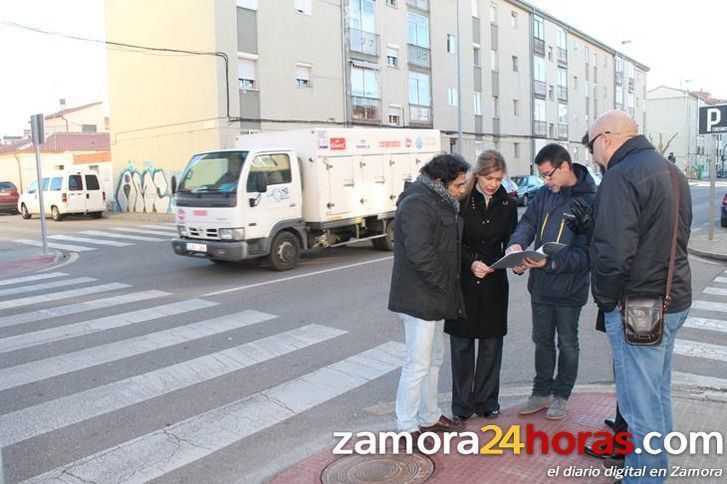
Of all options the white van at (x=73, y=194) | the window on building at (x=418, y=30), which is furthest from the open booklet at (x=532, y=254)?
the window on building at (x=418, y=30)

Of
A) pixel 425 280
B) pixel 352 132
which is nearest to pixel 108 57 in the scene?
pixel 352 132

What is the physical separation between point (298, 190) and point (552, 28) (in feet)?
140

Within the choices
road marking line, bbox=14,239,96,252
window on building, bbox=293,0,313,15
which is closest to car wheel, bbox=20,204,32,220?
road marking line, bbox=14,239,96,252

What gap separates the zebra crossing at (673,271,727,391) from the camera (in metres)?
5.17

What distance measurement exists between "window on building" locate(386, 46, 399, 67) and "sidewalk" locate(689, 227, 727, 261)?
19.0 m

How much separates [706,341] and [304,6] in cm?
2358

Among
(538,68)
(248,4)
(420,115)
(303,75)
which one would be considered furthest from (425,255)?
(538,68)

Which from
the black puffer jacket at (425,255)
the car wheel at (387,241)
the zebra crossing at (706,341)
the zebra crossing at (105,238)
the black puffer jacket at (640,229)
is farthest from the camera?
the zebra crossing at (105,238)

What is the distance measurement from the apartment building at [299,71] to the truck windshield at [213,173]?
42.5 feet

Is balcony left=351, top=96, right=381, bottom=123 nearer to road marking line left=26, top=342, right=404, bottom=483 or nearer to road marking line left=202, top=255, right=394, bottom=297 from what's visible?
road marking line left=202, top=255, right=394, bottom=297

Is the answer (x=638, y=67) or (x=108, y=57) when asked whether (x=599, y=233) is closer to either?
→ (x=108, y=57)

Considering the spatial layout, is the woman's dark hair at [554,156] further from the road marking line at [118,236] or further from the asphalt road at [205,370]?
the road marking line at [118,236]

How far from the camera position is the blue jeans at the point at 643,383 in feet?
9.92

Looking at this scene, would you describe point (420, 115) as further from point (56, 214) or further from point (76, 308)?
point (76, 308)
